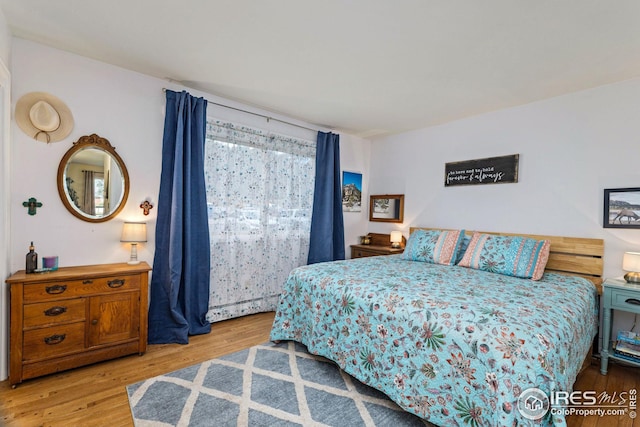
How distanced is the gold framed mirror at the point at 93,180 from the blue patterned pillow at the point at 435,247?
2977 millimetres

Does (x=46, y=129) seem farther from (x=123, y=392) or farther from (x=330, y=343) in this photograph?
(x=330, y=343)

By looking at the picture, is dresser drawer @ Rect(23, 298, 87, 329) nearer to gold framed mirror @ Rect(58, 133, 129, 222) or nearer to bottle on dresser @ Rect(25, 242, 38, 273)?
bottle on dresser @ Rect(25, 242, 38, 273)

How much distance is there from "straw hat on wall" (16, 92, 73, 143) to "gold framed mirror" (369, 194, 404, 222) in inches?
147

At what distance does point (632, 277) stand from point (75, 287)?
4.35 m

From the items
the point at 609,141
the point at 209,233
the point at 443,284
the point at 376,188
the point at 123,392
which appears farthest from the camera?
the point at 376,188

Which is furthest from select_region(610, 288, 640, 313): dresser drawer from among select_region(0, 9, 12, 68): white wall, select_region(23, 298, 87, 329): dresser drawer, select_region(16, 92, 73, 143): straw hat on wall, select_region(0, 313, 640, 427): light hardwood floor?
select_region(0, 9, 12, 68): white wall

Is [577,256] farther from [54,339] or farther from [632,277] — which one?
[54,339]

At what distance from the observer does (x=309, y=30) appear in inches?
78.2

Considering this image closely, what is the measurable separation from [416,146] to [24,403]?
14.8 feet

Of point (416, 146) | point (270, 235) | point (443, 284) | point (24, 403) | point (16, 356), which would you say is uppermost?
point (416, 146)

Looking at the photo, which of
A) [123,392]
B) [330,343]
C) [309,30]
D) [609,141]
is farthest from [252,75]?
[609,141]

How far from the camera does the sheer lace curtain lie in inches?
127

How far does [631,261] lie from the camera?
2.28m

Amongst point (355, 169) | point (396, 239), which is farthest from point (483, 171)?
point (355, 169)
